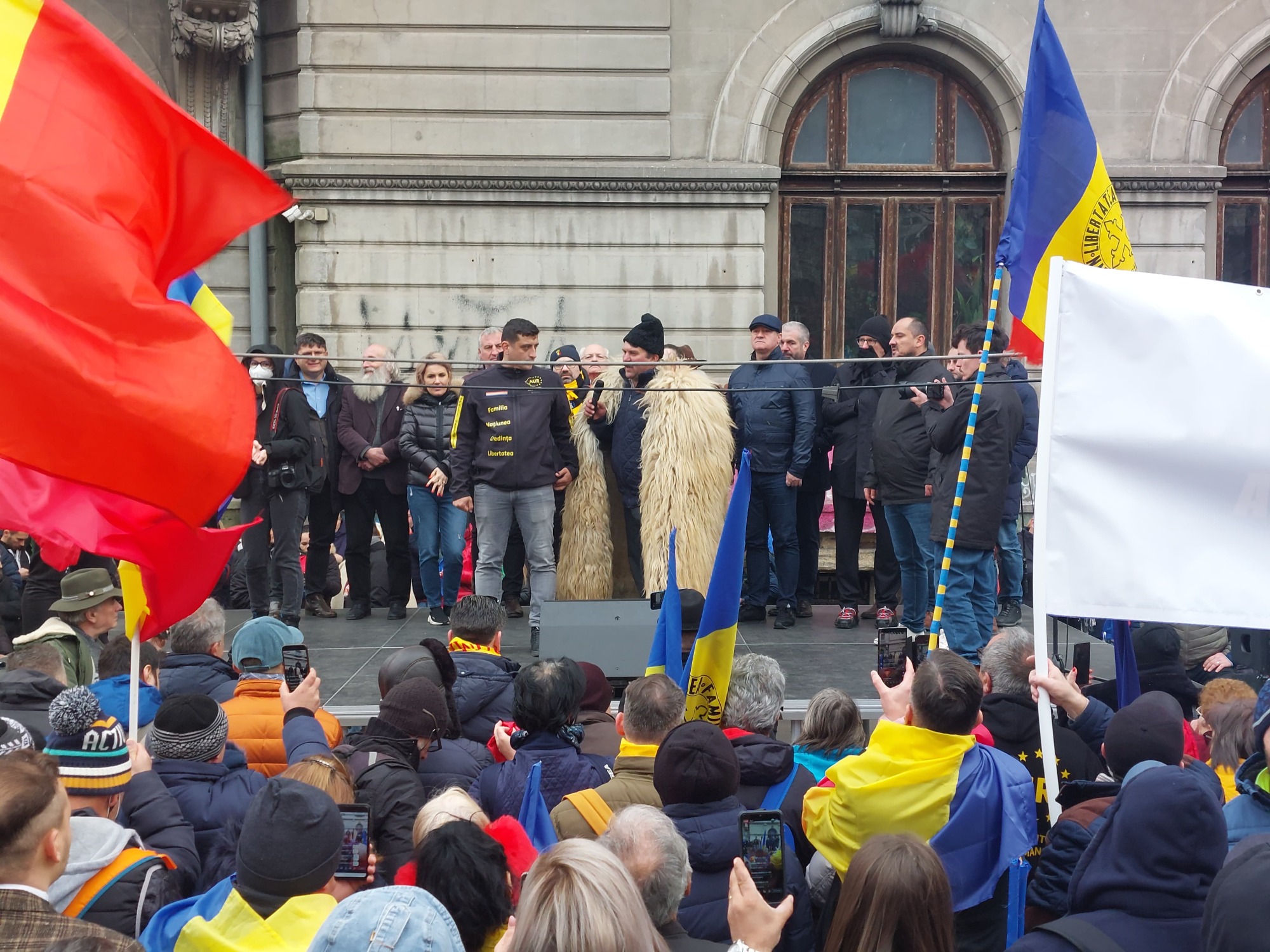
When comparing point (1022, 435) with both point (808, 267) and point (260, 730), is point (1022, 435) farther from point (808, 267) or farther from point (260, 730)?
point (808, 267)

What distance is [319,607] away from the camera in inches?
376

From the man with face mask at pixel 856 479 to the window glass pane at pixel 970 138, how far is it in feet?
18.6

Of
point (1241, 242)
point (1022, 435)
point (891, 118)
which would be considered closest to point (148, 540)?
point (1022, 435)

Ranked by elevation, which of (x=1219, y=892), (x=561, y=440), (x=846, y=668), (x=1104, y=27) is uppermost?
(x=1104, y=27)

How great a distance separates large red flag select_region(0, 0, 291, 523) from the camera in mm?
3969

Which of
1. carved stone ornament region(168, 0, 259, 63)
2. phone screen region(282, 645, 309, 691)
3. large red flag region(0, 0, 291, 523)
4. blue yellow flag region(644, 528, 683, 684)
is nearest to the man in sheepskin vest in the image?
blue yellow flag region(644, 528, 683, 684)

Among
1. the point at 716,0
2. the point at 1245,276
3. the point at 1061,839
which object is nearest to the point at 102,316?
the point at 1061,839

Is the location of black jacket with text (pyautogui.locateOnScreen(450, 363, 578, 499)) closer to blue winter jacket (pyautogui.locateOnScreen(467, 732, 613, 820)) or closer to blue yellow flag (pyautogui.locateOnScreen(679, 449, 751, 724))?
blue yellow flag (pyautogui.locateOnScreen(679, 449, 751, 724))

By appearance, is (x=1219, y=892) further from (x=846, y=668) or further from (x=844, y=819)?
(x=846, y=668)

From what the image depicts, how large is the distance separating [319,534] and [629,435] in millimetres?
2504

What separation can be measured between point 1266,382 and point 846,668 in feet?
14.2

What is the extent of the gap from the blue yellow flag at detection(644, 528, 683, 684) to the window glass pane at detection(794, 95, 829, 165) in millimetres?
9674

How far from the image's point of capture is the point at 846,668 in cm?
773

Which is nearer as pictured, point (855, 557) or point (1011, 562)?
point (1011, 562)
